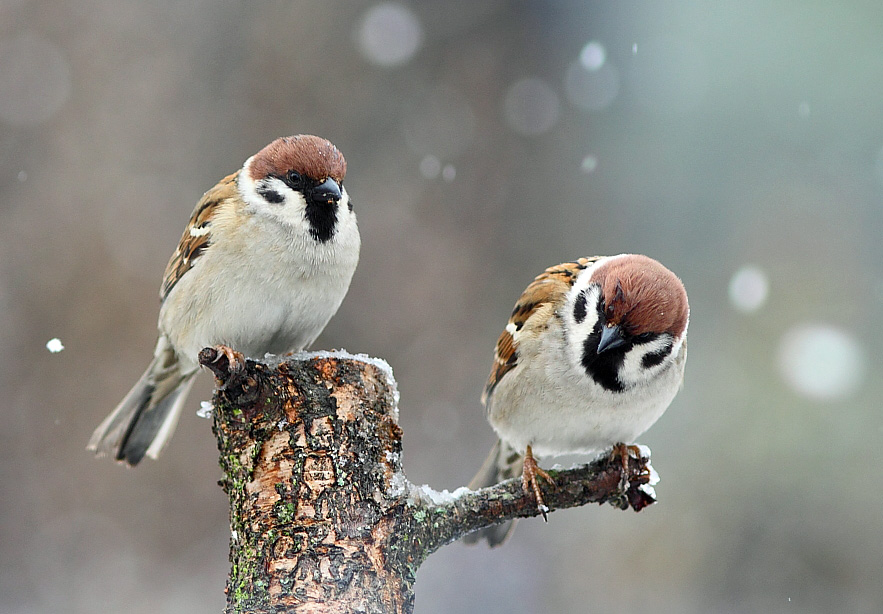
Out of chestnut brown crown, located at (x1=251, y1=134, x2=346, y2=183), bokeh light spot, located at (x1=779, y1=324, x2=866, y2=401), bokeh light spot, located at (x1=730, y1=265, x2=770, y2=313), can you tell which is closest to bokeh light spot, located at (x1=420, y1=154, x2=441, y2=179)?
bokeh light spot, located at (x1=730, y1=265, x2=770, y2=313)

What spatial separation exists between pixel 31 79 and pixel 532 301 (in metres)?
3.58

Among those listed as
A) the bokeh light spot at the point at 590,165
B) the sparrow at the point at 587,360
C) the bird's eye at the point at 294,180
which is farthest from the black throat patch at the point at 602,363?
the bokeh light spot at the point at 590,165

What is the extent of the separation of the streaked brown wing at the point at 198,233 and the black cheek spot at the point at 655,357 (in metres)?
1.17

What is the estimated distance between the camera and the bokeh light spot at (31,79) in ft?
14.3

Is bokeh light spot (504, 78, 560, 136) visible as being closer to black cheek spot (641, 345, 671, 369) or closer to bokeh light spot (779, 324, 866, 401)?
bokeh light spot (779, 324, 866, 401)

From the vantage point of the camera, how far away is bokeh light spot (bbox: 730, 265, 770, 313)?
434 cm

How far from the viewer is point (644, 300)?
171 centimetres

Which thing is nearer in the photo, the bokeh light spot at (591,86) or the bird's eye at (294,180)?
the bird's eye at (294,180)

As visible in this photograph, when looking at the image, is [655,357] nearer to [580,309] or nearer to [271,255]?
[580,309]

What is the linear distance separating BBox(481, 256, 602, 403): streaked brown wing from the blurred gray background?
2.03 meters

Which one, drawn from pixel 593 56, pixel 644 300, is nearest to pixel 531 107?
pixel 593 56

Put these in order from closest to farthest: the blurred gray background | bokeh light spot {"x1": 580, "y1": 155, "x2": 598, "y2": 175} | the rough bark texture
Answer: the rough bark texture
the blurred gray background
bokeh light spot {"x1": 580, "y1": 155, "x2": 598, "y2": 175}

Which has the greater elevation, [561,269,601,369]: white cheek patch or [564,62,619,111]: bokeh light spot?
[564,62,619,111]: bokeh light spot

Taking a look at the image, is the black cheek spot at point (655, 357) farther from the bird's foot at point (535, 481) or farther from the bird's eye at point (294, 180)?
the bird's eye at point (294, 180)
